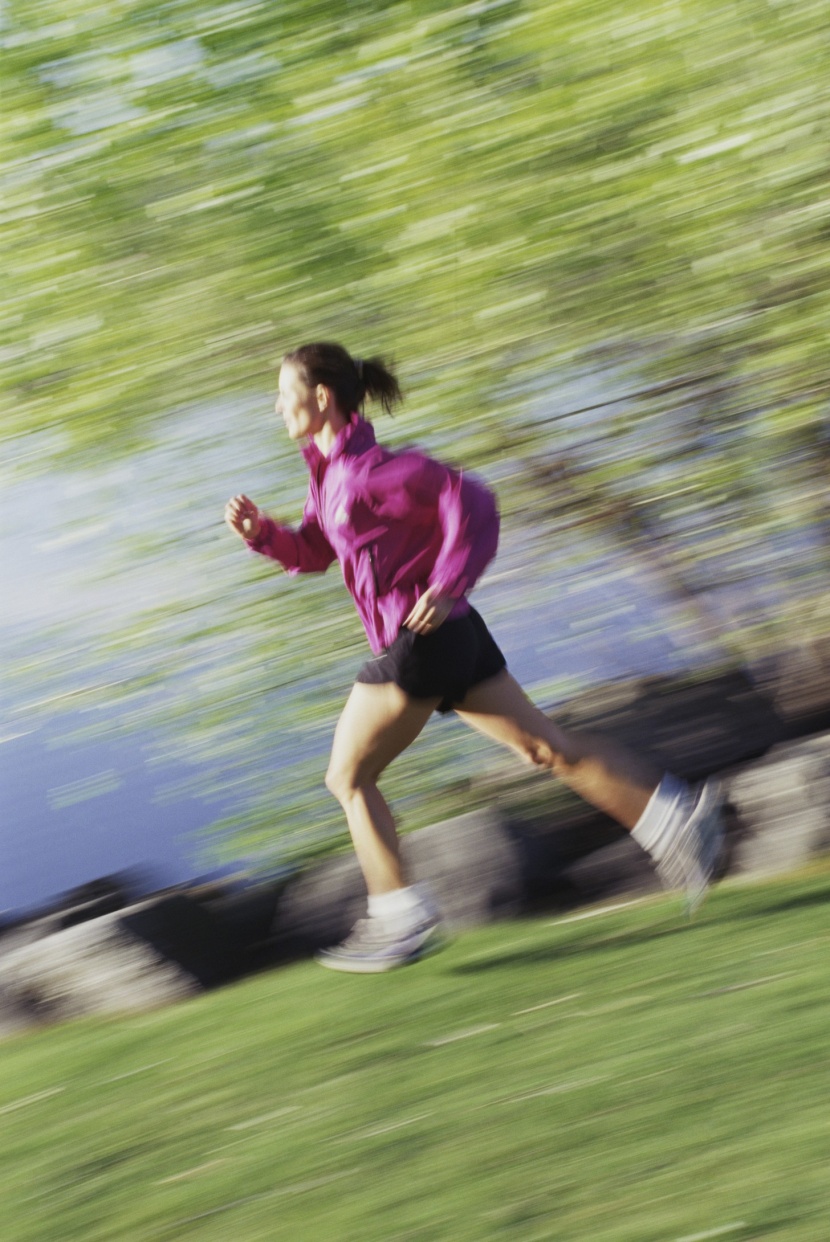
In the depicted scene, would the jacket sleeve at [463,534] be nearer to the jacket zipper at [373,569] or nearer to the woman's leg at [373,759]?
the jacket zipper at [373,569]

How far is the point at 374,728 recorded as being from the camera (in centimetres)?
280

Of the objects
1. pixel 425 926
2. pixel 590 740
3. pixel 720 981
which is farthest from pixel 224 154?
Answer: pixel 720 981

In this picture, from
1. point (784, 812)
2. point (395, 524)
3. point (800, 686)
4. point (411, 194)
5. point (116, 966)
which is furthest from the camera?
point (800, 686)

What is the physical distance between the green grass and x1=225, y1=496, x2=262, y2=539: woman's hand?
1.05 metres

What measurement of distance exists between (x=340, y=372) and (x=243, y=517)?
0.37 metres

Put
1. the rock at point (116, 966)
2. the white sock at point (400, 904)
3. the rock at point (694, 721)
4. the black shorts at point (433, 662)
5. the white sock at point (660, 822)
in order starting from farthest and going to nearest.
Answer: the rock at point (694, 721) < the rock at point (116, 966) < the white sock at point (660, 822) < the white sock at point (400, 904) < the black shorts at point (433, 662)

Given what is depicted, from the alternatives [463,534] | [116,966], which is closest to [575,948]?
[463,534]

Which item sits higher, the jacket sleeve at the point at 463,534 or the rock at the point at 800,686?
the jacket sleeve at the point at 463,534

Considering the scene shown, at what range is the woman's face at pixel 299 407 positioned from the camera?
2773 millimetres

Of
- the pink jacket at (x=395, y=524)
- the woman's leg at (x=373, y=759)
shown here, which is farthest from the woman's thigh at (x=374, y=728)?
the pink jacket at (x=395, y=524)

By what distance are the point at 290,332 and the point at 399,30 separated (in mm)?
907

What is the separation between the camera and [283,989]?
327 cm

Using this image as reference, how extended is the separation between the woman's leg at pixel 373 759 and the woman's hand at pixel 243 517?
A: 399 mm

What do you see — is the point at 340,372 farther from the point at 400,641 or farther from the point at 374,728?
the point at 374,728
